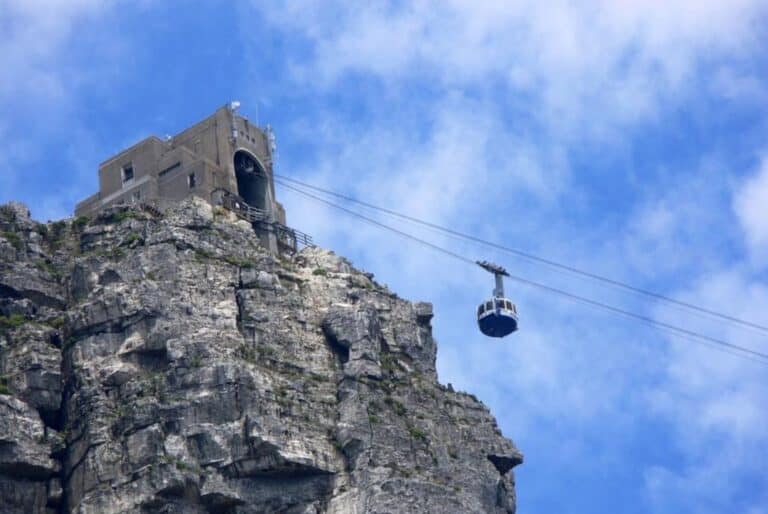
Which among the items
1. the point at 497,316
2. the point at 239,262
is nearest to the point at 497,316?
the point at 497,316

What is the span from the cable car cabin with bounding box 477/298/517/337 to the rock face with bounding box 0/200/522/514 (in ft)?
11.1

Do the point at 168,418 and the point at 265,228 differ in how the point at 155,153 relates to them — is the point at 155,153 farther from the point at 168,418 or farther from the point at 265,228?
the point at 168,418

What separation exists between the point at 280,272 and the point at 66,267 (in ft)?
40.7

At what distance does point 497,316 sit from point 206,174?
20.2 metres

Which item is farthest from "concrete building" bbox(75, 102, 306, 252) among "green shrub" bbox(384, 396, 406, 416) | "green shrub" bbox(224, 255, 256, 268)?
"green shrub" bbox(384, 396, 406, 416)

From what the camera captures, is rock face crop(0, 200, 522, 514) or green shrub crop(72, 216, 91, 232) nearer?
rock face crop(0, 200, 522, 514)

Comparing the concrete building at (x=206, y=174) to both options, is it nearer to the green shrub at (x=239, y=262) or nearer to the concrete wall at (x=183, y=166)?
the concrete wall at (x=183, y=166)

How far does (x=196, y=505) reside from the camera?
4252 inches

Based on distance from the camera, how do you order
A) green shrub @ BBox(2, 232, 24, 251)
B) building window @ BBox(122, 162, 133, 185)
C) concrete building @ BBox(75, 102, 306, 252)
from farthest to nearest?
1. building window @ BBox(122, 162, 133, 185)
2. concrete building @ BBox(75, 102, 306, 252)
3. green shrub @ BBox(2, 232, 24, 251)

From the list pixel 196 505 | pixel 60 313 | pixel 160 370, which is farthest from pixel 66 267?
pixel 196 505

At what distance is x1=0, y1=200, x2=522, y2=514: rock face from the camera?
110 m

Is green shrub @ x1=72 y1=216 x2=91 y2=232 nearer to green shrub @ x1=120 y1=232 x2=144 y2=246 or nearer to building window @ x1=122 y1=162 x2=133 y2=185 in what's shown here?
green shrub @ x1=120 y1=232 x2=144 y2=246

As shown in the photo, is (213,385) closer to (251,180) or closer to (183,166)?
(183,166)

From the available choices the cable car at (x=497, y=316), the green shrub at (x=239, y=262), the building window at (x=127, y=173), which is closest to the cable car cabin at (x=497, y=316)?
the cable car at (x=497, y=316)
